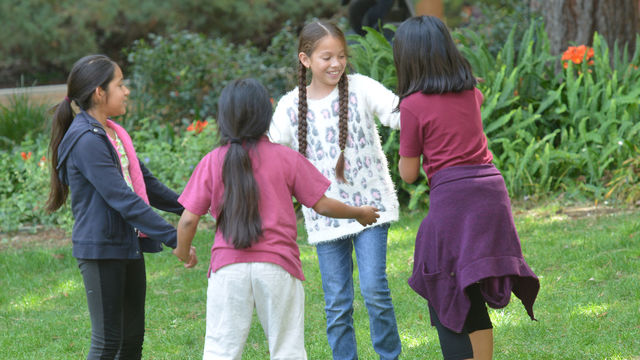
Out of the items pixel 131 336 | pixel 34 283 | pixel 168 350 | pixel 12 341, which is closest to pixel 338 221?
pixel 131 336

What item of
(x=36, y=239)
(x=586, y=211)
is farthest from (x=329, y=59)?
(x=36, y=239)

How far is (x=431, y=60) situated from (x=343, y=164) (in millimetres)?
667

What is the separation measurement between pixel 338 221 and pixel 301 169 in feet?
2.13

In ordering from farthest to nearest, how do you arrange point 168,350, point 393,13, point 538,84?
point 393,13 < point 538,84 < point 168,350

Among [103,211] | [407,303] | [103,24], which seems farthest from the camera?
[103,24]

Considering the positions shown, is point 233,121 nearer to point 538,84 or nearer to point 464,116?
point 464,116

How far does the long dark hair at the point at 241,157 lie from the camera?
2.61m

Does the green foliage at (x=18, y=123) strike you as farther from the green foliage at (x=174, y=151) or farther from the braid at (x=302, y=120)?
the braid at (x=302, y=120)

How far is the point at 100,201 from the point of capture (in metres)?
3.02

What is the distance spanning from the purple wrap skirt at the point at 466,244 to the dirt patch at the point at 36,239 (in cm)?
465

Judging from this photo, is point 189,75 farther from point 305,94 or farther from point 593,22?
point 305,94

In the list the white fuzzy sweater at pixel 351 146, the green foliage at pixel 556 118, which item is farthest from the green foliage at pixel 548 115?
the white fuzzy sweater at pixel 351 146

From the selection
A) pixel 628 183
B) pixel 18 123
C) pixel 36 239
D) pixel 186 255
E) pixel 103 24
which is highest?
pixel 103 24

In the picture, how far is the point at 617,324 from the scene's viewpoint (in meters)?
4.02
